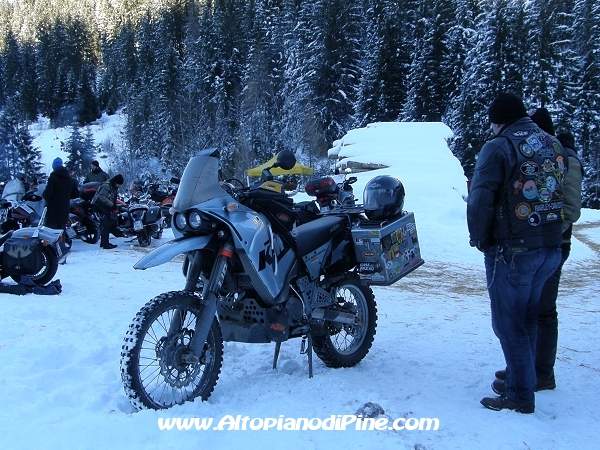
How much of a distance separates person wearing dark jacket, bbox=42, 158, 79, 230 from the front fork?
23.3 ft

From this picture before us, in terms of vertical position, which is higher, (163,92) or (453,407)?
(163,92)

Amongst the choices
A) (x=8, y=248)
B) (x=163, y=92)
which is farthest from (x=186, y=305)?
(x=163, y=92)

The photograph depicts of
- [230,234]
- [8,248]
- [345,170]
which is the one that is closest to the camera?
[230,234]

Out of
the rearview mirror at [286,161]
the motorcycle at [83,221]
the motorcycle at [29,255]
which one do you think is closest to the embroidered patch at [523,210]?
the rearview mirror at [286,161]

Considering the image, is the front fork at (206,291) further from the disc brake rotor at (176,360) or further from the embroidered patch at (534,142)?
the embroidered patch at (534,142)

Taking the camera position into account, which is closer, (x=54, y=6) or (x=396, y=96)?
(x=396, y=96)

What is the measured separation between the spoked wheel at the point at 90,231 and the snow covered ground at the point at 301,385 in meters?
5.72

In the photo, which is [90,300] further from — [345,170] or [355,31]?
[355,31]

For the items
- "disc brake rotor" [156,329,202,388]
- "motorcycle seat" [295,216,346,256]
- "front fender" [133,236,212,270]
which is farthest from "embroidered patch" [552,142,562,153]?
"disc brake rotor" [156,329,202,388]

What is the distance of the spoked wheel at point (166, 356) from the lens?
285 cm

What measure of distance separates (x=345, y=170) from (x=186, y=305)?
17.2 meters

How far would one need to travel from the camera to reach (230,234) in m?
3.27

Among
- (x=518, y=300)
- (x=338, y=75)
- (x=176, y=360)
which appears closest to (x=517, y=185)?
(x=518, y=300)

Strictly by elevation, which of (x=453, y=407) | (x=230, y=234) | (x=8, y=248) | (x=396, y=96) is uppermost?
(x=396, y=96)
